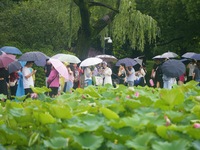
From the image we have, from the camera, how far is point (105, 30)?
23359mm

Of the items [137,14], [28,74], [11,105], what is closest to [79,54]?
[137,14]

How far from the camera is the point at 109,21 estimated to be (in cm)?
2211

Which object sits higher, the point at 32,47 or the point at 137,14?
the point at 137,14

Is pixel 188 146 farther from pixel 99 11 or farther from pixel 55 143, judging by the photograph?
pixel 99 11

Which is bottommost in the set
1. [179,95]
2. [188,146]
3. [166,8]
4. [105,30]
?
[188,146]

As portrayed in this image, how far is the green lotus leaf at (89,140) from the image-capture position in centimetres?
219

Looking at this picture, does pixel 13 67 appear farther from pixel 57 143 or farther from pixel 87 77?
pixel 57 143

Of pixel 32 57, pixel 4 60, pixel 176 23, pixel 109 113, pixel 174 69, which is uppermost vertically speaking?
pixel 176 23

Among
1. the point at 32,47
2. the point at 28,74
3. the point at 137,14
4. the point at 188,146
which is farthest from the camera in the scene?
the point at 137,14

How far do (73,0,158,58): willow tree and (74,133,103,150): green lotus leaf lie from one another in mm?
17794

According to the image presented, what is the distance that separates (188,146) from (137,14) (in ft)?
68.0

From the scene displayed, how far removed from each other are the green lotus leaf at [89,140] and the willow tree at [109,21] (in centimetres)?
1779

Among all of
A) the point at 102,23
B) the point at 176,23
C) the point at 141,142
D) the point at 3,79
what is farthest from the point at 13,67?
the point at 176,23

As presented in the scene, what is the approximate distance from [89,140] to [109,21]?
2006cm
